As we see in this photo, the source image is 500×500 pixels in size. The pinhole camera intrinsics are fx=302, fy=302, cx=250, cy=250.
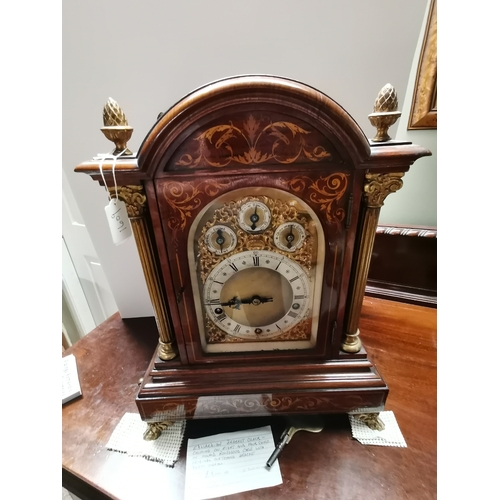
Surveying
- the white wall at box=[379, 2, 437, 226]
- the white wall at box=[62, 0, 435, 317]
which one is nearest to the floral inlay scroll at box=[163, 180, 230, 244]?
the white wall at box=[62, 0, 435, 317]

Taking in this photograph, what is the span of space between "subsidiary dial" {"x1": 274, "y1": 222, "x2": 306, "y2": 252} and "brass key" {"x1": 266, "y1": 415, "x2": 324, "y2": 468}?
0.39 meters

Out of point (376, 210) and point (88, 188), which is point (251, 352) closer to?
point (376, 210)

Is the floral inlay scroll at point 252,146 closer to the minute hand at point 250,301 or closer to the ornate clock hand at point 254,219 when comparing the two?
the ornate clock hand at point 254,219

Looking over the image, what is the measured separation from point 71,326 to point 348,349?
129cm

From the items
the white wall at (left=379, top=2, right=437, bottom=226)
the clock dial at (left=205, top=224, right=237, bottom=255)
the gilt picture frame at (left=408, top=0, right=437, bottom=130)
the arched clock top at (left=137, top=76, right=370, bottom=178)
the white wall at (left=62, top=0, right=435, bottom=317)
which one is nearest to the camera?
the arched clock top at (left=137, top=76, right=370, bottom=178)

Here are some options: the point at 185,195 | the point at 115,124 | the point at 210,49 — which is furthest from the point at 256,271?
the point at 210,49

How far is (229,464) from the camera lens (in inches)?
22.8

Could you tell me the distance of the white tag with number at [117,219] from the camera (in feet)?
1.61

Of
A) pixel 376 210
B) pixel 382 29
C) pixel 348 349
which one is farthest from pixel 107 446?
pixel 382 29

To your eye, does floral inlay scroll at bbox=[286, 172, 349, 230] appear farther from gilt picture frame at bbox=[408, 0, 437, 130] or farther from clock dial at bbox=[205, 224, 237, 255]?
gilt picture frame at bbox=[408, 0, 437, 130]

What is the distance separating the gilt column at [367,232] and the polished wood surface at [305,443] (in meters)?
0.21

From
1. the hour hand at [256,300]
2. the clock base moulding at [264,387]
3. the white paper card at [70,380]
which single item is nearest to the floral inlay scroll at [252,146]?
the hour hand at [256,300]

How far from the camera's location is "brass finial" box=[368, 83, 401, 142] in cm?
43

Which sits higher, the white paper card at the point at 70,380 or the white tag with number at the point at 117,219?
the white tag with number at the point at 117,219
